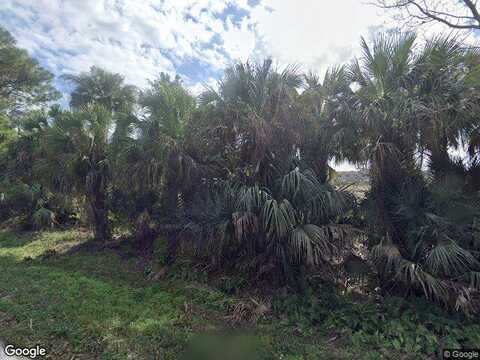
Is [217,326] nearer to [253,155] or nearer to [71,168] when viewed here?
[253,155]

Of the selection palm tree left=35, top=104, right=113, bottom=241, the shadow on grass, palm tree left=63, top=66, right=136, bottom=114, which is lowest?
the shadow on grass

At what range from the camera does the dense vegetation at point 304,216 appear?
3.55 metres

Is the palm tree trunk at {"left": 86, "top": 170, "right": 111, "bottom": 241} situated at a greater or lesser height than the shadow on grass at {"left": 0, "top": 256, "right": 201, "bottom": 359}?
greater

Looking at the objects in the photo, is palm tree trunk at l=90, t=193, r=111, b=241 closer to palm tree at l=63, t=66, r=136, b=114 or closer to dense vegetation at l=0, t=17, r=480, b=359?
dense vegetation at l=0, t=17, r=480, b=359

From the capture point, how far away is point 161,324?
3.67 meters

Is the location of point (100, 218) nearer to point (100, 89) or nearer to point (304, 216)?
point (304, 216)

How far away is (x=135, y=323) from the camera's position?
3.68 metres

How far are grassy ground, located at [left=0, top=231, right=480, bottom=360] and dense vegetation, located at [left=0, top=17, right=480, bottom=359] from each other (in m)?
0.03

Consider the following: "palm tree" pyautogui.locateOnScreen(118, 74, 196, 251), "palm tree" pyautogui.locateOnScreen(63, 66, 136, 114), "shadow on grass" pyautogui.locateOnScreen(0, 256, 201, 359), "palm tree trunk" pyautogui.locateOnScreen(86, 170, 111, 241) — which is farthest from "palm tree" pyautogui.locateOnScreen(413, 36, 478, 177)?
"palm tree" pyautogui.locateOnScreen(63, 66, 136, 114)

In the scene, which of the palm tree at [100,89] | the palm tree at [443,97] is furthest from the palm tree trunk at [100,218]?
the palm tree at [443,97]

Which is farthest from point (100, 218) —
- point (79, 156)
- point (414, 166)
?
point (414, 166)

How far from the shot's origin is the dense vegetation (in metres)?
3.55

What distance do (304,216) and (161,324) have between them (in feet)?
8.85

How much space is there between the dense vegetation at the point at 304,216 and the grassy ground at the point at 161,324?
3 cm
